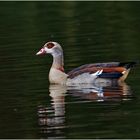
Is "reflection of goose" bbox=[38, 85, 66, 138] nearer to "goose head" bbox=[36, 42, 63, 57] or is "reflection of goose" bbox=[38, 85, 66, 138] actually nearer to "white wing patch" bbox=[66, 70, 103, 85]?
"white wing patch" bbox=[66, 70, 103, 85]

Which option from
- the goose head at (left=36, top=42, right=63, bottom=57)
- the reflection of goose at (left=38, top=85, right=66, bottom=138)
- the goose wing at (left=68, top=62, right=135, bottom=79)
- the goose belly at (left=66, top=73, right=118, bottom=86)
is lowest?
the reflection of goose at (left=38, top=85, right=66, bottom=138)

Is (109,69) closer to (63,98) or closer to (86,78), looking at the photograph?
(86,78)

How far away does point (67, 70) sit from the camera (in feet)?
74.0

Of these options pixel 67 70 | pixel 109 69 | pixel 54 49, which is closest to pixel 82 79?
pixel 109 69

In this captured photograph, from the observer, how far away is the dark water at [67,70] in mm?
16156

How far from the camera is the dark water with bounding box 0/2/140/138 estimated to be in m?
16.2

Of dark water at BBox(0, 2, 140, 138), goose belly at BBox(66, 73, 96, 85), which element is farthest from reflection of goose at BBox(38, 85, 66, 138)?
goose belly at BBox(66, 73, 96, 85)

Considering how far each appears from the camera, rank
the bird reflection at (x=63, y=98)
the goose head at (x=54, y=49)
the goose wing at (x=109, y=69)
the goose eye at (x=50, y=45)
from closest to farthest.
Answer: the bird reflection at (x=63, y=98)
the goose wing at (x=109, y=69)
the goose head at (x=54, y=49)
the goose eye at (x=50, y=45)

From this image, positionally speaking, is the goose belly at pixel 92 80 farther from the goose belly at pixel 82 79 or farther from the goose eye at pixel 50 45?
the goose eye at pixel 50 45

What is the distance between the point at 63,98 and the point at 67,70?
370 centimetres

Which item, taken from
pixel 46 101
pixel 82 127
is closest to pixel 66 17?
pixel 46 101

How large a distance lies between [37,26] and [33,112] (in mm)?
15164

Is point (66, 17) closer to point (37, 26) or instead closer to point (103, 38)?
point (37, 26)

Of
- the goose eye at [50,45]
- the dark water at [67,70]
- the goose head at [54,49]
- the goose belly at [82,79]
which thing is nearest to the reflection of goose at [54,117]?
the dark water at [67,70]
